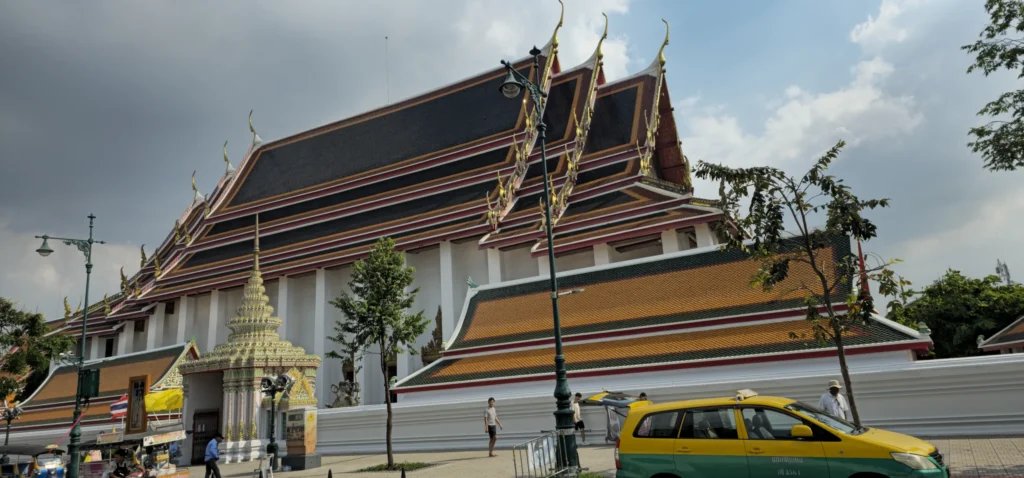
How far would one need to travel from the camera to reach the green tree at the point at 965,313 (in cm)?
3027

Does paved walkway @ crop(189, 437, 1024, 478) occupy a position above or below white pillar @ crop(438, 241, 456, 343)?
below

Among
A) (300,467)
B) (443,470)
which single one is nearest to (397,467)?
(443,470)

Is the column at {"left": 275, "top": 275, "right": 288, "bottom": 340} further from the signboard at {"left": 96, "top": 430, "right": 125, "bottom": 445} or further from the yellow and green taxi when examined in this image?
the yellow and green taxi

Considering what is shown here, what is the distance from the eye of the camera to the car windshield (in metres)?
6.03

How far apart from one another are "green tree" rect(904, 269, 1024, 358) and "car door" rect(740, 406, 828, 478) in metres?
27.9

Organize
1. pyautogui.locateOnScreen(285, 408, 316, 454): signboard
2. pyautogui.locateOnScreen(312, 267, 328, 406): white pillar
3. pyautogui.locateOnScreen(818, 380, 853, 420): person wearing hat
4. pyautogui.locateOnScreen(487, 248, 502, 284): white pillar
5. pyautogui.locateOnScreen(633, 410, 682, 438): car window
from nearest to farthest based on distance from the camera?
pyautogui.locateOnScreen(633, 410, 682, 438): car window, pyautogui.locateOnScreen(818, 380, 853, 420): person wearing hat, pyautogui.locateOnScreen(285, 408, 316, 454): signboard, pyautogui.locateOnScreen(487, 248, 502, 284): white pillar, pyautogui.locateOnScreen(312, 267, 328, 406): white pillar

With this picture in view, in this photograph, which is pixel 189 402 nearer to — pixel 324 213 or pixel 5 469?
pixel 5 469

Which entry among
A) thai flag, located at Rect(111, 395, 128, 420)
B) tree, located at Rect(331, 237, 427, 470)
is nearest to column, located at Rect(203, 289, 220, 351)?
thai flag, located at Rect(111, 395, 128, 420)

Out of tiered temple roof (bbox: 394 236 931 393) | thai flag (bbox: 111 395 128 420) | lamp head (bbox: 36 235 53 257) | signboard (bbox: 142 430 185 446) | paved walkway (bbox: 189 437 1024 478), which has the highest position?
lamp head (bbox: 36 235 53 257)

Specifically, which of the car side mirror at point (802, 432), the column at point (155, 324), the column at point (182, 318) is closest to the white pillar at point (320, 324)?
the column at point (182, 318)

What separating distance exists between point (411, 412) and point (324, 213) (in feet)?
51.0

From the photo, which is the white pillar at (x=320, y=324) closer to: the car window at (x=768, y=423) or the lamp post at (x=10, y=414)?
the lamp post at (x=10, y=414)

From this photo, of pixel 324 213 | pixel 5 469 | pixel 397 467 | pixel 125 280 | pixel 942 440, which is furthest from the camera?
pixel 125 280

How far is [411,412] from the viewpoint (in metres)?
15.1
